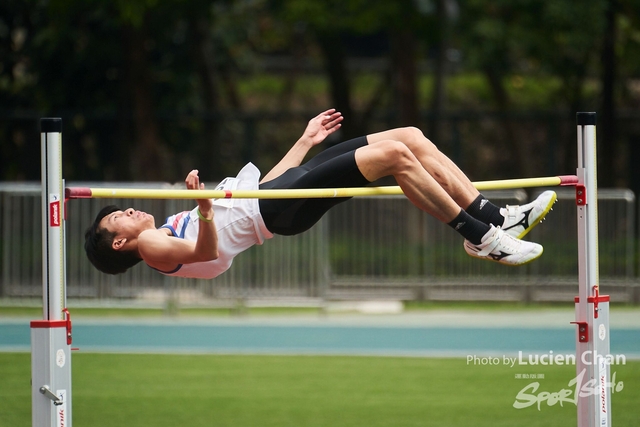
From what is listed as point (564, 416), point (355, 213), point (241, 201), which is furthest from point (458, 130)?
point (241, 201)

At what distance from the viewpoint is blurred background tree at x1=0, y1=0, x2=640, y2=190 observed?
12703 millimetres

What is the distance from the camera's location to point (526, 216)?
5133 mm

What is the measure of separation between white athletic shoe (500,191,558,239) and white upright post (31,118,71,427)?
7.44ft

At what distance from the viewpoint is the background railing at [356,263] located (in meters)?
11.3

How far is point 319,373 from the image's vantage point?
8039mm

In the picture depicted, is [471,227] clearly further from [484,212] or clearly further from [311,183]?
[311,183]

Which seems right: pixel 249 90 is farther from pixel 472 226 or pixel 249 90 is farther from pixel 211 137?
pixel 472 226

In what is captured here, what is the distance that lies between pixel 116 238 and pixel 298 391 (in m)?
2.56

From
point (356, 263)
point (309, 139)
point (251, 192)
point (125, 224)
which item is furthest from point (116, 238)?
point (356, 263)

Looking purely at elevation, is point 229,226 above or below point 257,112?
below

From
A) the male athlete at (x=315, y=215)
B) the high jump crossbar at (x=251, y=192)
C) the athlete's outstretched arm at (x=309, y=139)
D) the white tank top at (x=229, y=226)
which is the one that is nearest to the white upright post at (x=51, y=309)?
the high jump crossbar at (x=251, y=192)

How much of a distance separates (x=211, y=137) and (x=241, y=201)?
9.28 m

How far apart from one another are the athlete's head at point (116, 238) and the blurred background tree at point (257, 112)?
729 centimetres

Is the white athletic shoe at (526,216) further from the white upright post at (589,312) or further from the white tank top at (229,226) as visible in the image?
the white tank top at (229,226)
